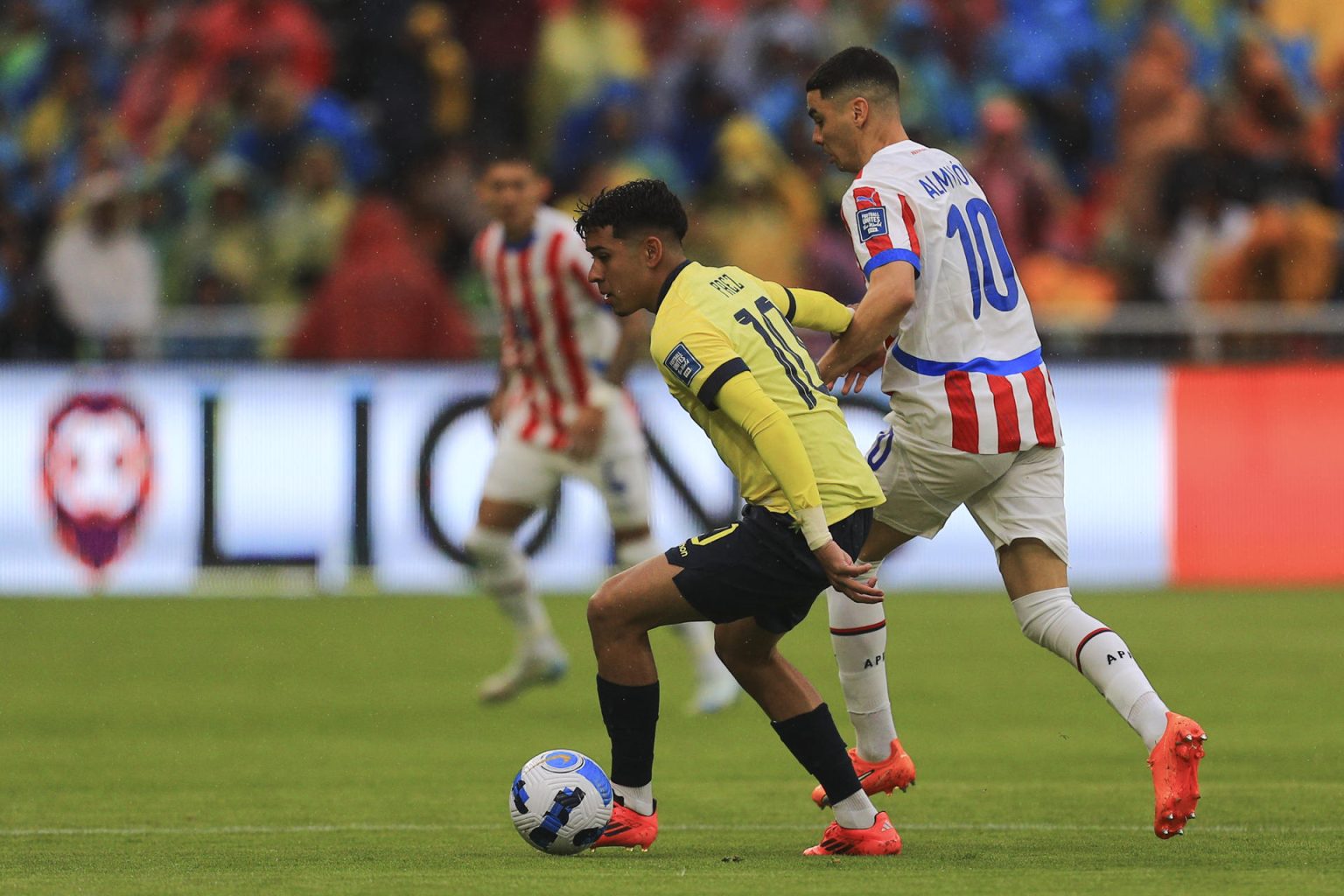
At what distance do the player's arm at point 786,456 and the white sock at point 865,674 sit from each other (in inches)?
45.0

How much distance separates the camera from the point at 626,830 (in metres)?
6.13

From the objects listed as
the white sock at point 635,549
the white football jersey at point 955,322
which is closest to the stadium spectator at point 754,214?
the white sock at point 635,549

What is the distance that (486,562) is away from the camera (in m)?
10.1

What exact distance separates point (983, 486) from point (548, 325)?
155 inches

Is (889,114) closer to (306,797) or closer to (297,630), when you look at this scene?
(306,797)

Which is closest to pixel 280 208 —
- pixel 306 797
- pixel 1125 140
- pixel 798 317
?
pixel 1125 140

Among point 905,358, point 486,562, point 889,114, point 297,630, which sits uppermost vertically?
point 889,114

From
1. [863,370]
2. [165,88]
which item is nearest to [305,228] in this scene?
[165,88]

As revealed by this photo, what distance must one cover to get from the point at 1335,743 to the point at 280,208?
9729mm

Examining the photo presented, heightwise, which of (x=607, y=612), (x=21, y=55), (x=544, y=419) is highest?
(x=21, y=55)

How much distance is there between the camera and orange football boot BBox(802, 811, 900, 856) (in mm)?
6078

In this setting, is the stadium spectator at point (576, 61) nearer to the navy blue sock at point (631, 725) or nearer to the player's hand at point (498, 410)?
the player's hand at point (498, 410)

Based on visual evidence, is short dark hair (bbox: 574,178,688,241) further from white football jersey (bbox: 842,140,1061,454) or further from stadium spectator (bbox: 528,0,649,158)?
stadium spectator (bbox: 528,0,649,158)

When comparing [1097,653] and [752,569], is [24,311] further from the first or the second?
[1097,653]
